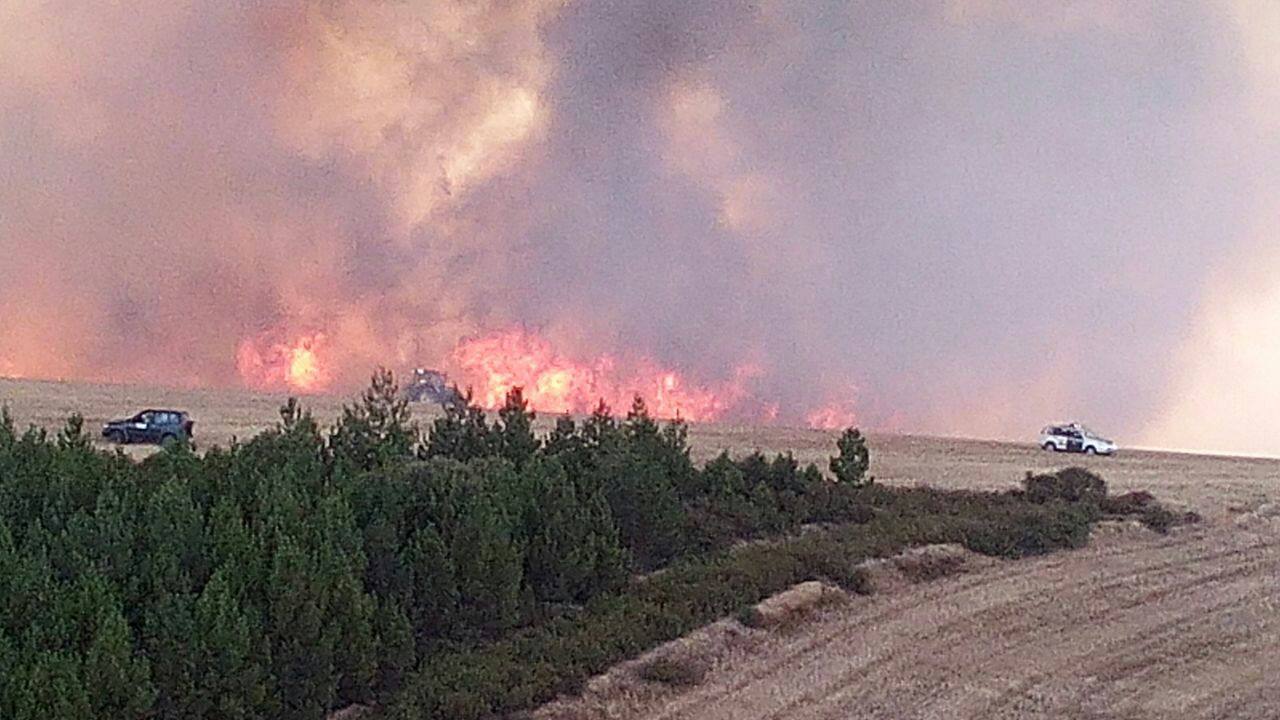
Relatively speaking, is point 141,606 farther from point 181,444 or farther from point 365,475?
point 181,444

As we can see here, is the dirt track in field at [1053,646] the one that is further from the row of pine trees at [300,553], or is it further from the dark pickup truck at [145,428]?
the dark pickup truck at [145,428]

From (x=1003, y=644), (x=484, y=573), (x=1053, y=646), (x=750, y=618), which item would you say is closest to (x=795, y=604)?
(x=750, y=618)

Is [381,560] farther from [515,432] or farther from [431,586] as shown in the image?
[515,432]

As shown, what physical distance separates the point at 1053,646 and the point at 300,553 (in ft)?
28.3

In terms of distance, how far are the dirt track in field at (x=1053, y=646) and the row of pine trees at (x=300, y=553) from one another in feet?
7.23

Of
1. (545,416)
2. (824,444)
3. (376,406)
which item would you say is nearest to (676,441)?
(376,406)

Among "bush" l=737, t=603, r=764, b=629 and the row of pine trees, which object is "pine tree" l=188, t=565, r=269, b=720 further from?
"bush" l=737, t=603, r=764, b=629

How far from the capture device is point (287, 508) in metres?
13.2

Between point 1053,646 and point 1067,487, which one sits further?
point 1067,487

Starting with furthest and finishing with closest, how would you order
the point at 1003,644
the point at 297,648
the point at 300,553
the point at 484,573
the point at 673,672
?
the point at 1003,644
the point at 484,573
the point at 673,672
the point at 300,553
the point at 297,648

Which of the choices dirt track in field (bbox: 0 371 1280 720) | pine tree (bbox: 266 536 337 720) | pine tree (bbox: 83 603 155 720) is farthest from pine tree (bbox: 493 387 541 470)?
pine tree (bbox: 83 603 155 720)

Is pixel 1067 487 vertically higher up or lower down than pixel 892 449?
lower down

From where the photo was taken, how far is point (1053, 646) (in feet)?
54.2

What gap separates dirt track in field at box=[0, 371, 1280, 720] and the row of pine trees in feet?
7.23
